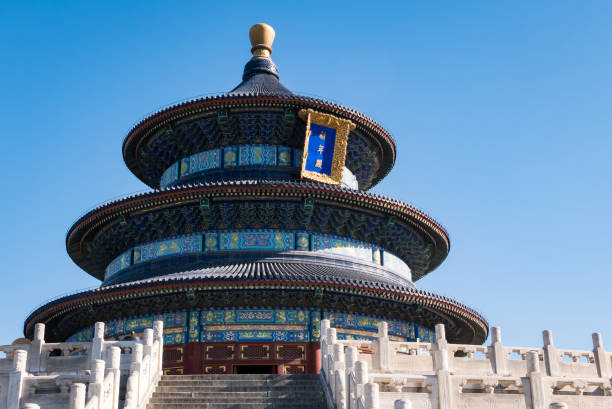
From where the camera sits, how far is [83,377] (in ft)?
49.6

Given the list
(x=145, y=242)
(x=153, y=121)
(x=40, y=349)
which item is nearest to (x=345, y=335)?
(x=145, y=242)

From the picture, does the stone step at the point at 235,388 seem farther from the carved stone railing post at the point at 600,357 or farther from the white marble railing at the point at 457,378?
the carved stone railing post at the point at 600,357

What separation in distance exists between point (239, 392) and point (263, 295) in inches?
313

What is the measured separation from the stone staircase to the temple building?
6.13 meters

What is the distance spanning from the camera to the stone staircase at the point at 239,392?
16.5 m

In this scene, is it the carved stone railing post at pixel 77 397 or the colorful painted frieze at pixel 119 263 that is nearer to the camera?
the carved stone railing post at pixel 77 397

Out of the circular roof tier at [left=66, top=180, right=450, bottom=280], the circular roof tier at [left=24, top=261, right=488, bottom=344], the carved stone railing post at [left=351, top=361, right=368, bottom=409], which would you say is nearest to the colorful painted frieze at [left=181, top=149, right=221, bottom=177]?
the circular roof tier at [left=66, top=180, right=450, bottom=280]

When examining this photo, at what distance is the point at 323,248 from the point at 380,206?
102 inches

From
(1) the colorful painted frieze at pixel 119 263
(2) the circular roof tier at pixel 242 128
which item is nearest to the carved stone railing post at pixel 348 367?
(1) the colorful painted frieze at pixel 119 263

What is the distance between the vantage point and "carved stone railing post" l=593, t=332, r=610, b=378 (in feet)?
66.2

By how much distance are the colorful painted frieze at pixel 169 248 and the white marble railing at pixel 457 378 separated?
926cm

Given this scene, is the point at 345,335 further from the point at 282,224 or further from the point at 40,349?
the point at 40,349

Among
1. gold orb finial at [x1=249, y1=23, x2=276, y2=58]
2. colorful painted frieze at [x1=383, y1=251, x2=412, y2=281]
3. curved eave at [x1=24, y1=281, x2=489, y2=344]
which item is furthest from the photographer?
gold orb finial at [x1=249, y1=23, x2=276, y2=58]

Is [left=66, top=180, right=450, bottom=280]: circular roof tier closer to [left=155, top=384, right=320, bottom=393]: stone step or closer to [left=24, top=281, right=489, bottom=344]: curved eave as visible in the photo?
[left=24, top=281, right=489, bottom=344]: curved eave
